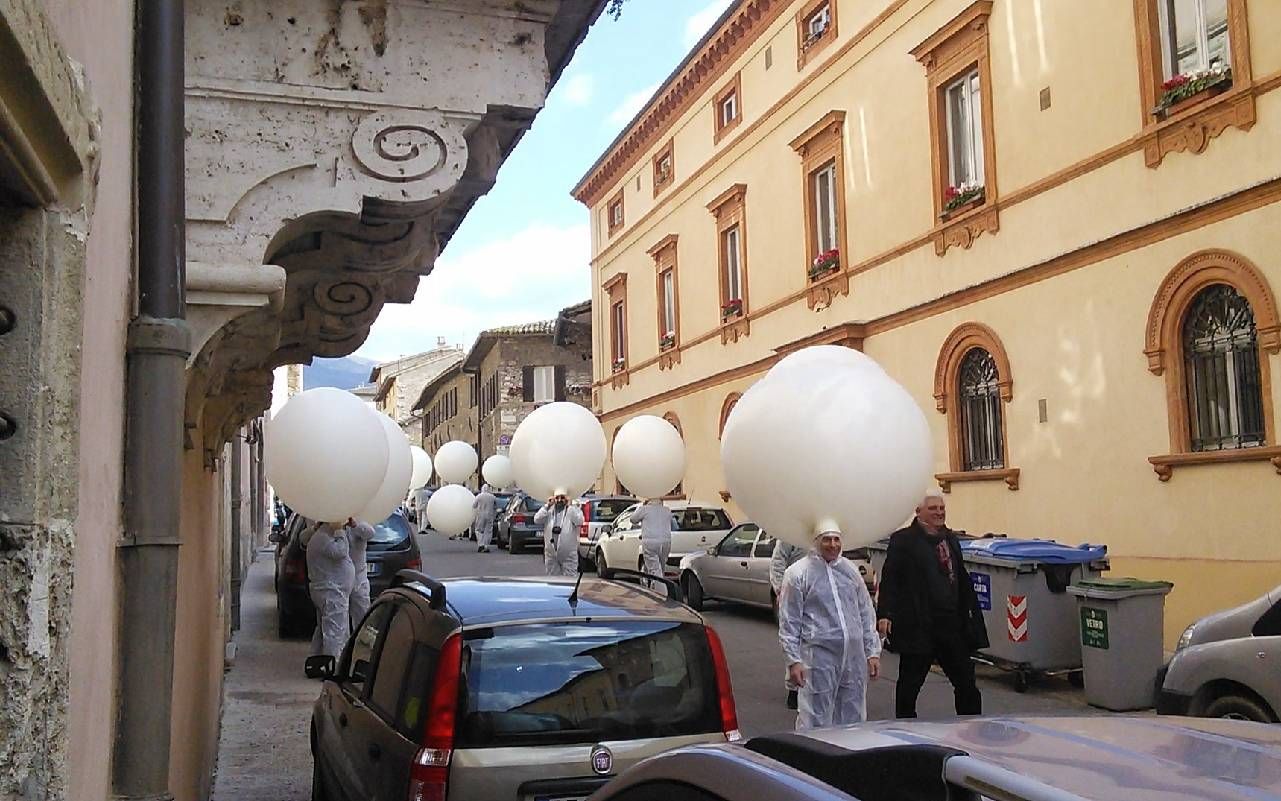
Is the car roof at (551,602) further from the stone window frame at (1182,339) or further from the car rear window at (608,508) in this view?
the car rear window at (608,508)

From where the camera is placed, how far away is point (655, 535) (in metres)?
16.5

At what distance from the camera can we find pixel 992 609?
36.5 feet

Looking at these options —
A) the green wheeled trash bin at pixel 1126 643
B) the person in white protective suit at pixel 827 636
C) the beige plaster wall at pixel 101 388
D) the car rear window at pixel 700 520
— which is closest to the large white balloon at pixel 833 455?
the person in white protective suit at pixel 827 636

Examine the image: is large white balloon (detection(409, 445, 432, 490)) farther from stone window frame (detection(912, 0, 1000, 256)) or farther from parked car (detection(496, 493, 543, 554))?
stone window frame (detection(912, 0, 1000, 256))

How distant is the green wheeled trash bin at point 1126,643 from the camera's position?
9828 millimetres

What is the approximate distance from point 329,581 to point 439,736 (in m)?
7.34

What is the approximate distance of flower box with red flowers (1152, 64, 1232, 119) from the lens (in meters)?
12.5

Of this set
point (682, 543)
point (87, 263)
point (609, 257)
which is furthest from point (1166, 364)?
point (609, 257)

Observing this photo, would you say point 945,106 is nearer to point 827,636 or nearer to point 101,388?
point 827,636

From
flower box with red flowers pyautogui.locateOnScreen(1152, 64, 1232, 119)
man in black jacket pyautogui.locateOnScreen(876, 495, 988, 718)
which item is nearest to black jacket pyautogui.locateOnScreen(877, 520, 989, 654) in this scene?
man in black jacket pyautogui.locateOnScreen(876, 495, 988, 718)

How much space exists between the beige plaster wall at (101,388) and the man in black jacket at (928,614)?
6123mm

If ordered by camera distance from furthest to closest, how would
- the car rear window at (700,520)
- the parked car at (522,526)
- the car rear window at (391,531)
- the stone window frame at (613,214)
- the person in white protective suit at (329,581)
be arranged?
the stone window frame at (613,214), the parked car at (522,526), the car rear window at (700,520), the car rear window at (391,531), the person in white protective suit at (329,581)

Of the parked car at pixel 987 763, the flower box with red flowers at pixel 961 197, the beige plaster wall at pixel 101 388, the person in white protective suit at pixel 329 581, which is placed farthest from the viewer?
the flower box with red flowers at pixel 961 197

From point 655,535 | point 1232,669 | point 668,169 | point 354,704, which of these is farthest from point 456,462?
point 354,704
